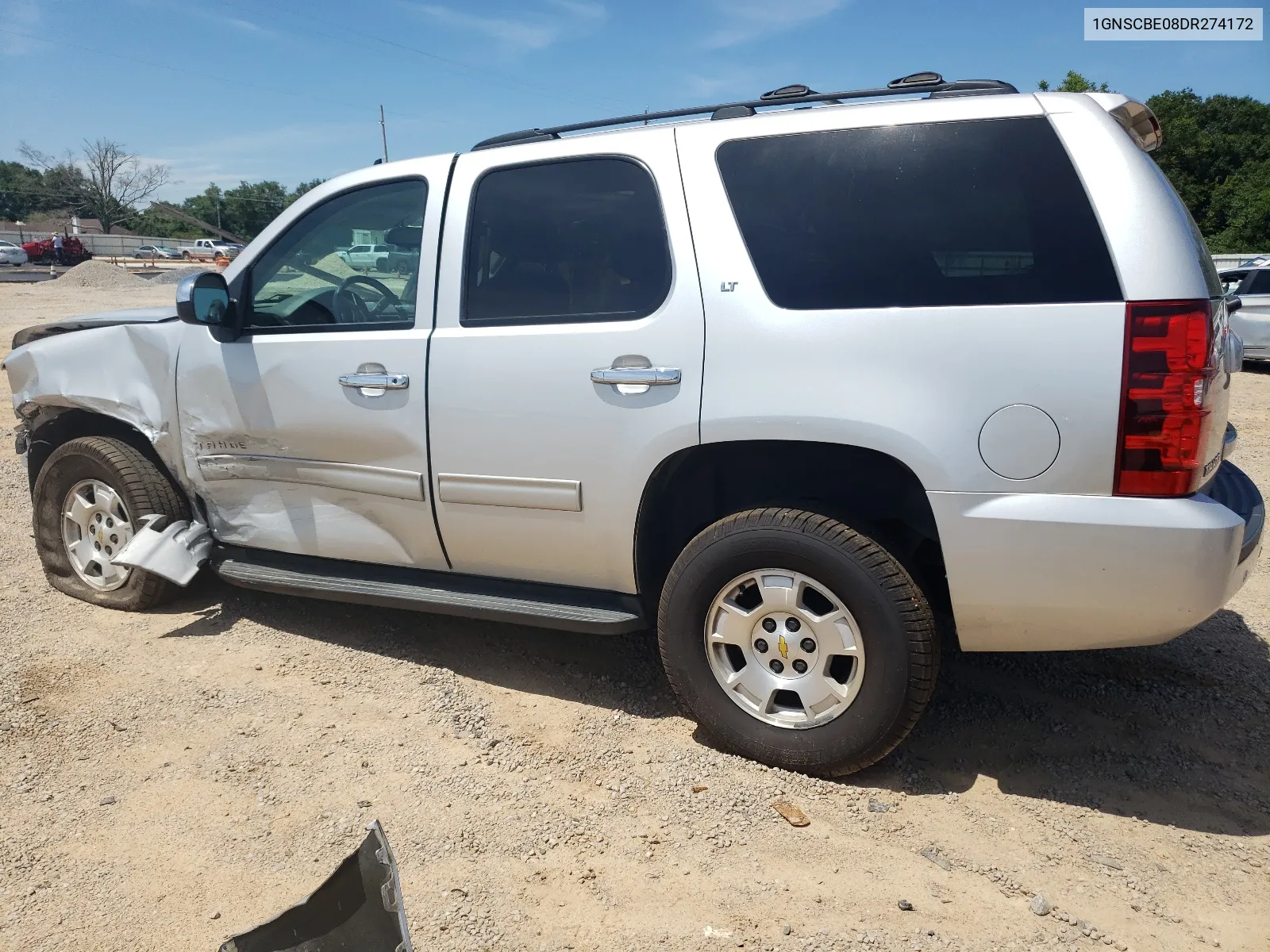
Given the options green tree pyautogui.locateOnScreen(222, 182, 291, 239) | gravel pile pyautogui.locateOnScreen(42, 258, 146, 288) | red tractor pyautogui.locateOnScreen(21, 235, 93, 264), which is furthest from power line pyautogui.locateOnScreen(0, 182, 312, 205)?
gravel pile pyautogui.locateOnScreen(42, 258, 146, 288)

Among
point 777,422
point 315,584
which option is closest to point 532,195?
point 777,422

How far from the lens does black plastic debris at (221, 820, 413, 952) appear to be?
2.05 meters

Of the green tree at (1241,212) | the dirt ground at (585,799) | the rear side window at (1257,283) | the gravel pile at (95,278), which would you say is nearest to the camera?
the dirt ground at (585,799)

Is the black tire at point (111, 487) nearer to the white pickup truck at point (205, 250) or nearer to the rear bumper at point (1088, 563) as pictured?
the rear bumper at point (1088, 563)

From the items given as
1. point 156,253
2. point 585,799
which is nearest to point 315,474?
point 585,799

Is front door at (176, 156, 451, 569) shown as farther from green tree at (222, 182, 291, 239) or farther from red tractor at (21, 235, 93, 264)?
green tree at (222, 182, 291, 239)

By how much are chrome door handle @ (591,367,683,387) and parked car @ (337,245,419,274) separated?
0.98 metres

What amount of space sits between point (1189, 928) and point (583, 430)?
2.21 m

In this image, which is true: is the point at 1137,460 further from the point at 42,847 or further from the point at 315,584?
the point at 42,847

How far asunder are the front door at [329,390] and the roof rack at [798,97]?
0.40m

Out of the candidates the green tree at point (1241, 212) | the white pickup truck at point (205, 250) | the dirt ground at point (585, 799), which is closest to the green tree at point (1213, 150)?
the green tree at point (1241, 212)

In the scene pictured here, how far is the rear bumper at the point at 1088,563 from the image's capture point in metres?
2.67

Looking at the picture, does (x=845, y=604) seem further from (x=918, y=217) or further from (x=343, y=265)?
(x=343, y=265)

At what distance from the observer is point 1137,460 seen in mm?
2660
